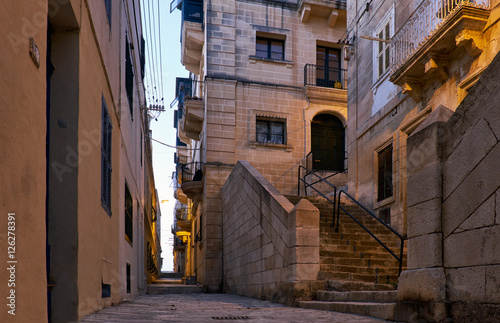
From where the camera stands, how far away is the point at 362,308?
5621mm

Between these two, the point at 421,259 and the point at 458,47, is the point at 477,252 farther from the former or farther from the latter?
the point at 458,47

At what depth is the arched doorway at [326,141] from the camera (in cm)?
1952

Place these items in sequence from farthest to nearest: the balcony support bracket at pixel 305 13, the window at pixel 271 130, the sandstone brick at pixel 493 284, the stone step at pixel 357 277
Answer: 1. the balcony support bracket at pixel 305 13
2. the window at pixel 271 130
3. the stone step at pixel 357 277
4. the sandstone brick at pixel 493 284

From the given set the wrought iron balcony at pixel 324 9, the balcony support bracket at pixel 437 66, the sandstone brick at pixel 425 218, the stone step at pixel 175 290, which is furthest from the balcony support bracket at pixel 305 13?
the sandstone brick at pixel 425 218

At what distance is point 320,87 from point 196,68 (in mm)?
7413

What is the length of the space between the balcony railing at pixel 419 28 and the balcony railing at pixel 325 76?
806 cm

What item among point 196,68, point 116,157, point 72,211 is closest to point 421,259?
point 72,211

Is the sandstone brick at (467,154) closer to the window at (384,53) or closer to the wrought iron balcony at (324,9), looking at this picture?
the window at (384,53)

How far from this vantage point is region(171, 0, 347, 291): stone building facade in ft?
58.9

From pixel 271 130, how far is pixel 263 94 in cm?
149

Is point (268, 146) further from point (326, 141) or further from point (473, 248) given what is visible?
point (473, 248)

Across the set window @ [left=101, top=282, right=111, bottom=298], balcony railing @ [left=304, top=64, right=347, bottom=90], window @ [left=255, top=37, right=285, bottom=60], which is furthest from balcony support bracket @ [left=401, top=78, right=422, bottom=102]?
window @ [left=255, top=37, right=285, bottom=60]

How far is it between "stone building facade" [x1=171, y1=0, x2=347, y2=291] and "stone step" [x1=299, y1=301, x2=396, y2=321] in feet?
34.6

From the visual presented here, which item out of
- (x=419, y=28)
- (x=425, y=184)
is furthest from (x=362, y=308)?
(x=419, y=28)
